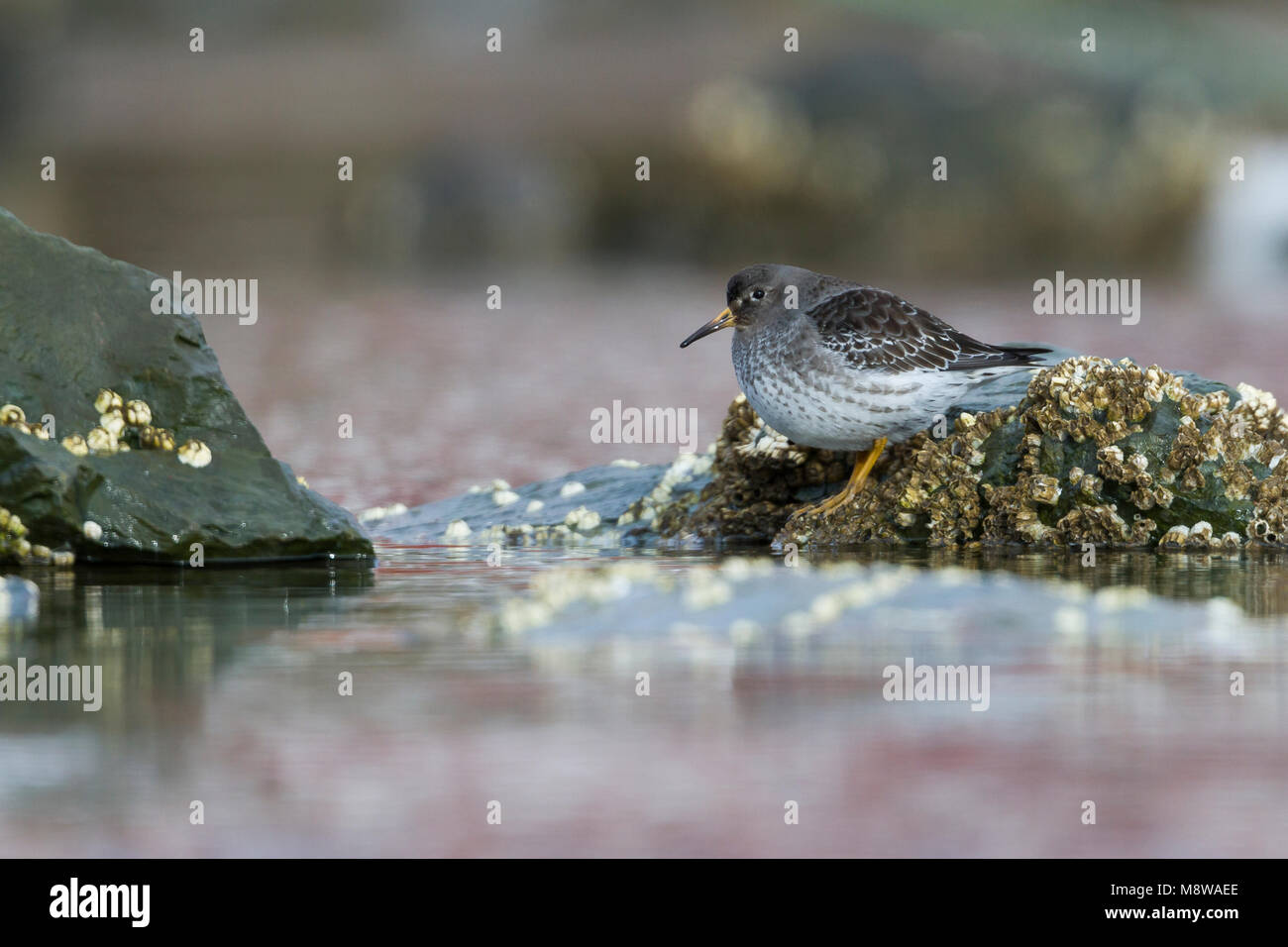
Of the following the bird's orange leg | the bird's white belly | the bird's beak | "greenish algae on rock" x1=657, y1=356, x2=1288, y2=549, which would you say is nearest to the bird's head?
the bird's beak

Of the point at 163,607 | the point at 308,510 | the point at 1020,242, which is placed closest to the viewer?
the point at 163,607

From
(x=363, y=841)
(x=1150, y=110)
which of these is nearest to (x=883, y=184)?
(x=1150, y=110)

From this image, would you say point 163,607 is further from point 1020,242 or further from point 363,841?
point 1020,242

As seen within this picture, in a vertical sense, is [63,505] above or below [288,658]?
above

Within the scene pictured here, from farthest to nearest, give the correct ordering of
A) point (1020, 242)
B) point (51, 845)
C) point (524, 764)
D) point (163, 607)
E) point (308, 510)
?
point (1020, 242)
point (308, 510)
point (163, 607)
point (524, 764)
point (51, 845)

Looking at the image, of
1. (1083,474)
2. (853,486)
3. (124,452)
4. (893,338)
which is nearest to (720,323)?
(893,338)

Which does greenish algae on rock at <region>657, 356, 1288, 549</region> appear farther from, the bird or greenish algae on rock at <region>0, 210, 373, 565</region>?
greenish algae on rock at <region>0, 210, 373, 565</region>
